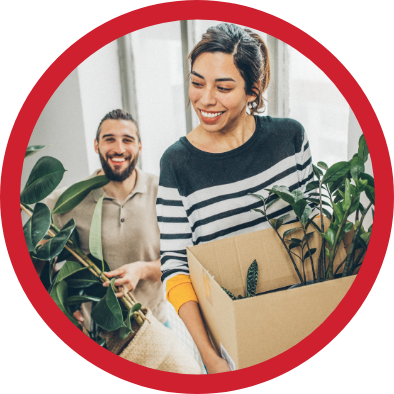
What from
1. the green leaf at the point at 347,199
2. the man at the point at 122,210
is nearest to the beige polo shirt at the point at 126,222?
the man at the point at 122,210

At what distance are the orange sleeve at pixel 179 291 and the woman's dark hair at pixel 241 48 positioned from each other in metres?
0.50

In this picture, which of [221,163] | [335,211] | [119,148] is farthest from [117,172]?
[335,211]

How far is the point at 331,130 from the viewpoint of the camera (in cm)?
98

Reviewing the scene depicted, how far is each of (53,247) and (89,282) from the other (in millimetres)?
131

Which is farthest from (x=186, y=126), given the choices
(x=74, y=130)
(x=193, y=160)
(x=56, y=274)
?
(x=56, y=274)

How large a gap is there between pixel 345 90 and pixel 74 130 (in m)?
0.68

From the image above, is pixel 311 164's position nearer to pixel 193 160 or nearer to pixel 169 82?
pixel 193 160

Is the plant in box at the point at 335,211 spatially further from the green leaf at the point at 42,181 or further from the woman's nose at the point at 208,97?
the green leaf at the point at 42,181

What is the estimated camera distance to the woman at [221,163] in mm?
885

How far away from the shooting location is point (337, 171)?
0.89 m

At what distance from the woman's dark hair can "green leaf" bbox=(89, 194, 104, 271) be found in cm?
44

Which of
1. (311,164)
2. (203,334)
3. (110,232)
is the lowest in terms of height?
(203,334)

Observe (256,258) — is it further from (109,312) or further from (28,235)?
(28,235)
